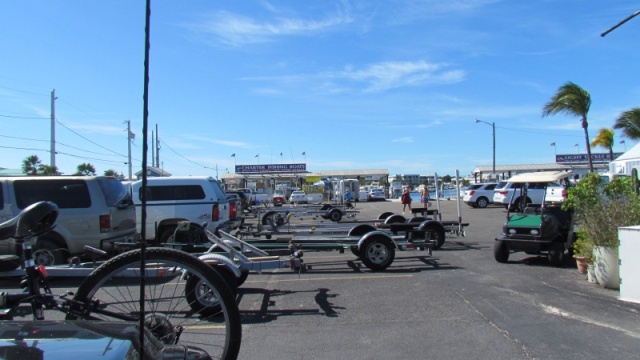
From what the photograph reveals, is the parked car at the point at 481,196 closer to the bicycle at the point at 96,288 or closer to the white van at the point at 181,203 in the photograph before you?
the white van at the point at 181,203

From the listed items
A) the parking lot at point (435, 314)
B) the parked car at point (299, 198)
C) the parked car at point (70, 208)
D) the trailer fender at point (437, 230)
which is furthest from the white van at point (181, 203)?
the parked car at point (299, 198)

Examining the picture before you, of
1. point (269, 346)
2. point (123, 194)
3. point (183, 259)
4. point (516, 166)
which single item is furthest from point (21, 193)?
point (516, 166)

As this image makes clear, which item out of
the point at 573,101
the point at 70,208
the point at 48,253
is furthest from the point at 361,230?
the point at 573,101

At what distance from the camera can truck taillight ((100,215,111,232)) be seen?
9.93 metres

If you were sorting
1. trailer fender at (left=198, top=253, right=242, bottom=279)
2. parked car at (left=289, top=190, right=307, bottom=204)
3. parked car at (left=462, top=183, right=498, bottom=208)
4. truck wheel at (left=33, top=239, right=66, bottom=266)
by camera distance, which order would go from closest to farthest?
trailer fender at (left=198, top=253, right=242, bottom=279), truck wheel at (left=33, top=239, right=66, bottom=266), parked car at (left=462, top=183, right=498, bottom=208), parked car at (left=289, top=190, right=307, bottom=204)

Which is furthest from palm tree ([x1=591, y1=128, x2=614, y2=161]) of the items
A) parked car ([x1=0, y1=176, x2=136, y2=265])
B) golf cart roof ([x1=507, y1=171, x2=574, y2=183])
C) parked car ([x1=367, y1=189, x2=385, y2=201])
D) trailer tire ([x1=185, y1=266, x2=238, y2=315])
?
trailer tire ([x1=185, y1=266, x2=238, y2=315])

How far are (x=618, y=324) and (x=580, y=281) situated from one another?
281cm

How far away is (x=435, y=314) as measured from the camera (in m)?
6.43

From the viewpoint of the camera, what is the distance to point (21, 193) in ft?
32.0

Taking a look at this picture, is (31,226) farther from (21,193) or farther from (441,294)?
(21,193)

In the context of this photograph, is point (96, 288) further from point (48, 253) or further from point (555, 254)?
point (555, 254)

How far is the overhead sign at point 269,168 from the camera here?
7256cm

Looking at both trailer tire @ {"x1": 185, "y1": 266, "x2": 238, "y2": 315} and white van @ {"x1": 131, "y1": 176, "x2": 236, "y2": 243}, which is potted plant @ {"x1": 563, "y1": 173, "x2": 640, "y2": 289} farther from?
white van @ {"x1": 131, "y1": 176, "x2": 236, "y2": 243}

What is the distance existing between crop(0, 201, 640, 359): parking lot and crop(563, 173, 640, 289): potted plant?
0.41 metres
